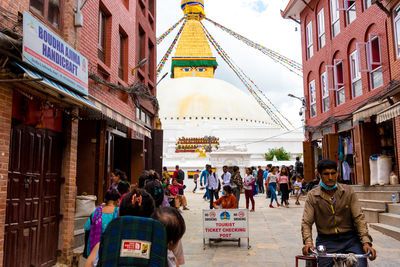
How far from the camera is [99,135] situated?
9.02 m

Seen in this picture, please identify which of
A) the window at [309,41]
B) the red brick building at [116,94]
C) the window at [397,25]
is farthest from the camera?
the window at [309,41]

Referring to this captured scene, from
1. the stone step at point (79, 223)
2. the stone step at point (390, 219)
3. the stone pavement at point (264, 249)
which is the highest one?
the stone step at point (79, 223)

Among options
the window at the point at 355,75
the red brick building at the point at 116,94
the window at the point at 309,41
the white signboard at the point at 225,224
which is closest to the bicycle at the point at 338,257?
the white signboard at the point at 225,224

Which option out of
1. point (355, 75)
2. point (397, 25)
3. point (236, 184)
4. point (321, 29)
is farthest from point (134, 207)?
point (321, 29)

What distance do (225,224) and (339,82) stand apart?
36.7 feet

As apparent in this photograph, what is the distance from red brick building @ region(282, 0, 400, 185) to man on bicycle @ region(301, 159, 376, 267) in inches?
338

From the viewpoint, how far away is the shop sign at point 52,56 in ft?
16.4

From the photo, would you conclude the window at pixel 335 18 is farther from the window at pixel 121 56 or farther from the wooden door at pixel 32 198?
the wooden door at pixel 32 198

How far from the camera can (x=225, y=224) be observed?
7.66 meters

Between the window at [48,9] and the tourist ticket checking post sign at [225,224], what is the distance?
4.67m

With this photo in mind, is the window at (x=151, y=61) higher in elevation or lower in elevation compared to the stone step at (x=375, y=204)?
higher

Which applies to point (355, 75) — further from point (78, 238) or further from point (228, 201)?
point (78, 238)

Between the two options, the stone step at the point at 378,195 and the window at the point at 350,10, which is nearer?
the stone step at the point at 378,195

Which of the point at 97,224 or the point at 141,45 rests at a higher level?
the point at 141,45
